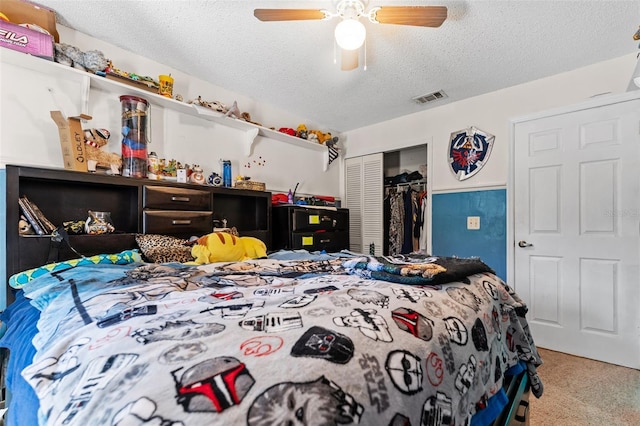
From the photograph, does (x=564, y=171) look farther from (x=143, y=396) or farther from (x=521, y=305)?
(x=143, y=396)

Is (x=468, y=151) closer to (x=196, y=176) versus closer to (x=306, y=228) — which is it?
(x=306, y=228)

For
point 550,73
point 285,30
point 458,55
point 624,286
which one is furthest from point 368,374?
point 550,73

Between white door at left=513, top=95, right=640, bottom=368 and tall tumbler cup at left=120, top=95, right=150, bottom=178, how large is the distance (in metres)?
3.10

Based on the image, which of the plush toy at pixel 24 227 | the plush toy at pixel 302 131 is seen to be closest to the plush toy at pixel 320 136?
the plush toy at pixel 302 131

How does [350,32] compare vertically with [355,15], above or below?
below

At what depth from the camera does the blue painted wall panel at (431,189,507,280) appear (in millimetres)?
2756

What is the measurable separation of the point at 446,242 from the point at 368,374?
294 cm

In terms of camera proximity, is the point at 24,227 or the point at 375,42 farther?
the point at 375,42

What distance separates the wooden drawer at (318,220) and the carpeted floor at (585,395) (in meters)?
2.04

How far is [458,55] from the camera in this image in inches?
87.4

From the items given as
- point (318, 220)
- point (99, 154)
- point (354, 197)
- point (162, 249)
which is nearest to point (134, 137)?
point (99, 154)

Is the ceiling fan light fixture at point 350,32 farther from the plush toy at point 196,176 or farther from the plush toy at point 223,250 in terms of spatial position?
the plush toy at point 196,176

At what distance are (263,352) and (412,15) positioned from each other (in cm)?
180

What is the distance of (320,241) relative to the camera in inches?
117
